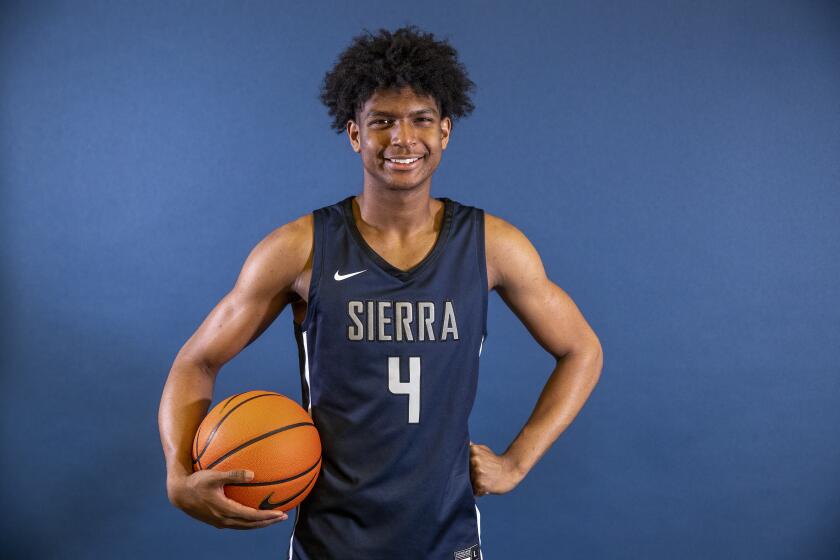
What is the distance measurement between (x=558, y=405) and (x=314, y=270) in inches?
23.3

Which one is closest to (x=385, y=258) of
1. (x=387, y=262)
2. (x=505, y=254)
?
(x=387, y=262)

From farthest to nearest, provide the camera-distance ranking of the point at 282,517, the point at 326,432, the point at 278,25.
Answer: the point at 278,25 → the point at 326,432 → the point at 282,517

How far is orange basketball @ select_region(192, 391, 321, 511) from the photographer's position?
1.31 metres

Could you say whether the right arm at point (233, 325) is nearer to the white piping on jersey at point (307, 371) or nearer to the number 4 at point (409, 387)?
the white piping on jersey at point (307, 371)

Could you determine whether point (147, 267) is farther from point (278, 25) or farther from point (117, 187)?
point (278, 25)

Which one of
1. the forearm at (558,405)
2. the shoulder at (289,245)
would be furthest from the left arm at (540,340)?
the shoulder at (289,245)

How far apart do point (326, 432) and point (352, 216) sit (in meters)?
0.41

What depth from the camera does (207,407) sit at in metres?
1.51

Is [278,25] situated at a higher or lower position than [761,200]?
higher

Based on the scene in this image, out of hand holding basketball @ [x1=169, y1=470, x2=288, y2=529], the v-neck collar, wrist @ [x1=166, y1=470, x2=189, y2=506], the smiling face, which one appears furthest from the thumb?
the smiling face

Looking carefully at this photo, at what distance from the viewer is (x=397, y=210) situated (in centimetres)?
154

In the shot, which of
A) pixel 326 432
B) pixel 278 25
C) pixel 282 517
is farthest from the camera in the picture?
pixel 278 25

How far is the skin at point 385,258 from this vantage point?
4.86 feet

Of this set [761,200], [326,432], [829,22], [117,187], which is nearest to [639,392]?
[761,200]
